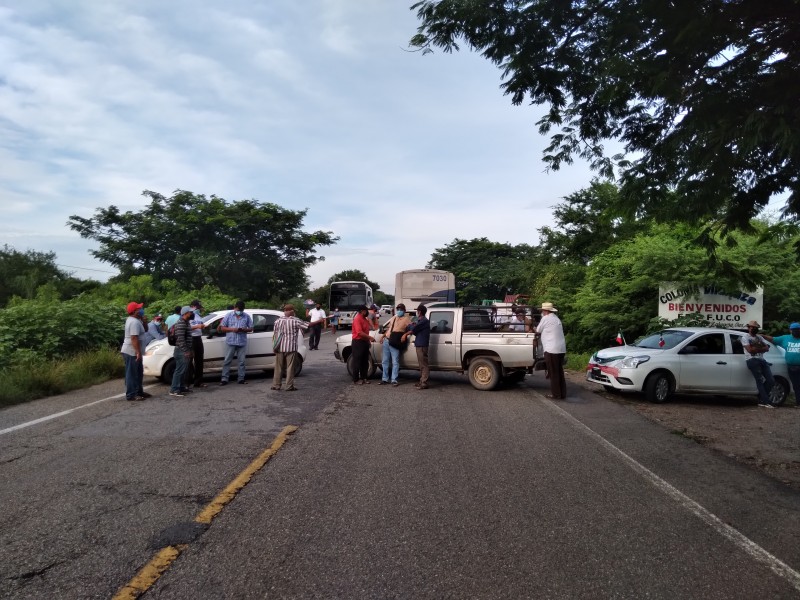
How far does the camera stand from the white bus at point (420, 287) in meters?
26.0

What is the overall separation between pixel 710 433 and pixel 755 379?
11.5 feet

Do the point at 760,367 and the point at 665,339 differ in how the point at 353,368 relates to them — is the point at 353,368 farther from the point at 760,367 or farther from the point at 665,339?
the point at 760,367

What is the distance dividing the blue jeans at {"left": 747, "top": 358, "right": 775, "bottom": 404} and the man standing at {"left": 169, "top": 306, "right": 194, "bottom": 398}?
10.6m

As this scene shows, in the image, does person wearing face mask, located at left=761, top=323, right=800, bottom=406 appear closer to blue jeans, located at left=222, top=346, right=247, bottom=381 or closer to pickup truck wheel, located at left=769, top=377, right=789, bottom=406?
pickup truck wheel, located at left=769, top=377, right=789, bottom=406

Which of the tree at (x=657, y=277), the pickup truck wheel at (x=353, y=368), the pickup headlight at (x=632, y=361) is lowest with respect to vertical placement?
the pickup truck wheel at (x=353, y=368)

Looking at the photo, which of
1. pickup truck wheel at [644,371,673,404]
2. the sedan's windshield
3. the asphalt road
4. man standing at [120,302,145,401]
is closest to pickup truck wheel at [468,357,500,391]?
pickup truck wheel at [644,371,673,404]

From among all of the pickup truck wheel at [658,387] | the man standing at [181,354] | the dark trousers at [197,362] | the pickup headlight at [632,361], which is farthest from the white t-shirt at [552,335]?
the dark trousers at [197,362]

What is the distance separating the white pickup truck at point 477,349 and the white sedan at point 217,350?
199 centimetres

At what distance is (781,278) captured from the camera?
1652 cm


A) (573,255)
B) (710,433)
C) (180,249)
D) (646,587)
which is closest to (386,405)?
(710,433)

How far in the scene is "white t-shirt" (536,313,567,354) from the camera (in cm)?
1173

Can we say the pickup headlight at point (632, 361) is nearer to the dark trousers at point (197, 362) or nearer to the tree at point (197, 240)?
the dark trousers at point (197, 362)

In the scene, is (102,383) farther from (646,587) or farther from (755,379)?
(755,379)

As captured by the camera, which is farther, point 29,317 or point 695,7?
point 29,317
